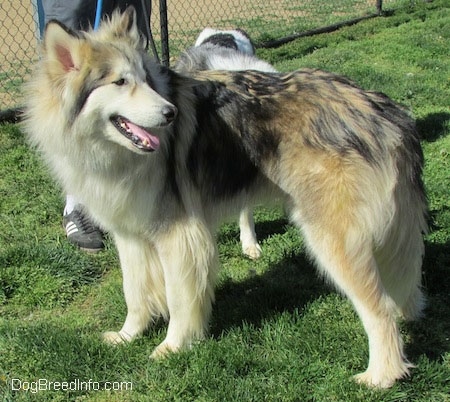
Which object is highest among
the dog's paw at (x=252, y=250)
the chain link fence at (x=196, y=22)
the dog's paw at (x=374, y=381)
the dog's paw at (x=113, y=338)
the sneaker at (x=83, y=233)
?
the chain link fence at (x=196, y=22)

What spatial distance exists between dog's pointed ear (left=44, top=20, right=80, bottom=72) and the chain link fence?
3737mm

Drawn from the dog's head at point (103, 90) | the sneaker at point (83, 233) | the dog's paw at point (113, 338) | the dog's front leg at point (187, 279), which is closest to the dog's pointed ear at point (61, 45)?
the dog's head at point (103, 90)

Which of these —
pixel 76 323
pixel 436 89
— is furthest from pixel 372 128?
pixel 436 89

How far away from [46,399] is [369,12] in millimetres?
10233

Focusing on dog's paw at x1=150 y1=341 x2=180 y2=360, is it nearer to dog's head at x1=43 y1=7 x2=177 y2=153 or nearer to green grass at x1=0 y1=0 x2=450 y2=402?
green grass at x1=0 y1=0 x2=450 y2=402

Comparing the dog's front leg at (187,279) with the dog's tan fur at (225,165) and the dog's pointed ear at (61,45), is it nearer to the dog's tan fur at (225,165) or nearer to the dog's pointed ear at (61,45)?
the dog's tan fur at (225,165)

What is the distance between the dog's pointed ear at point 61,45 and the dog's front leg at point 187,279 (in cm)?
90

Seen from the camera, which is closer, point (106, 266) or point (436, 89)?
point (106, 266)

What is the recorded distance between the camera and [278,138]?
2.70 m

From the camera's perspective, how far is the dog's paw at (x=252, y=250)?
3834 mm

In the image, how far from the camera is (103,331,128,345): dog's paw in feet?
9.70

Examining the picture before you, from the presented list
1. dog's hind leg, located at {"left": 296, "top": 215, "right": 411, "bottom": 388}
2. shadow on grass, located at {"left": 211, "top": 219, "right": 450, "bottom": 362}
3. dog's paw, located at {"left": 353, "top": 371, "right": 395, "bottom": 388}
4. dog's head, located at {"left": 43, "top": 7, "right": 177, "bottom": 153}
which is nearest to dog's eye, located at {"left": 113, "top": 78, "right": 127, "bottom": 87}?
dog's head, located at {"left": 43, "top": 7, "right": 177, "bottom": 153}

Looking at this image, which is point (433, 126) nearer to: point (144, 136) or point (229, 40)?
point (229, 40)

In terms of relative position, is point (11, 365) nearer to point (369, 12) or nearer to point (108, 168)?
point (108, 168)
